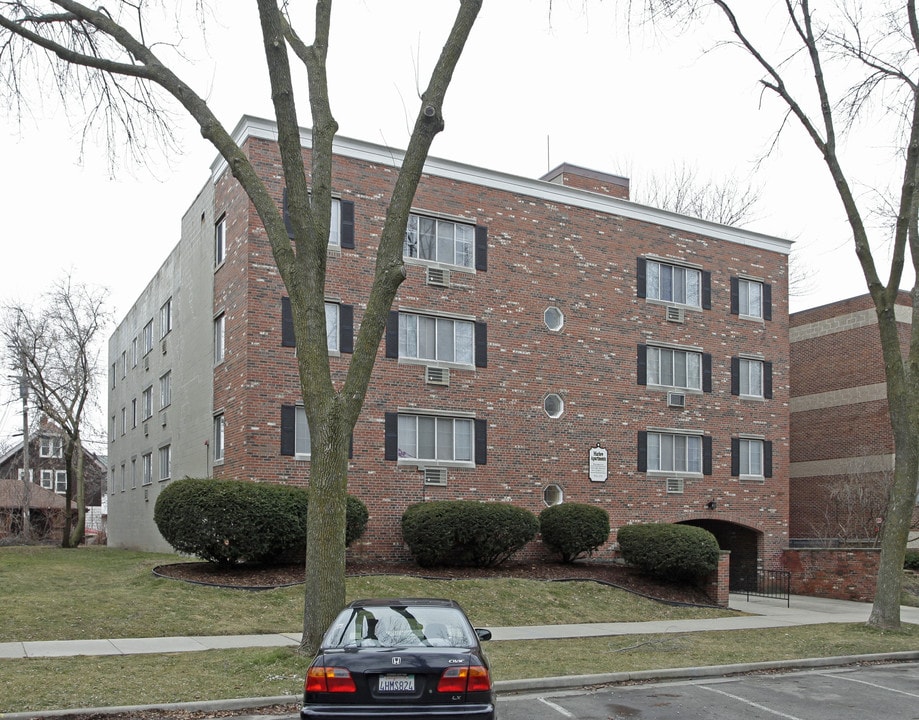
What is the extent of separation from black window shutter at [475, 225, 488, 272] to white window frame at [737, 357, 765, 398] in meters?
9.31

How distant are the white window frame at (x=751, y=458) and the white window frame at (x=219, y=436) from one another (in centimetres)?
1516

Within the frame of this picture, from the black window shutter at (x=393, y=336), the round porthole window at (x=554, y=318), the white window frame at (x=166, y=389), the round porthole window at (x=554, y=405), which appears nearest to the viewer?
the black window shutter at (x=393, y=336)

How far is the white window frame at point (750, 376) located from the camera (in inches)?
1111

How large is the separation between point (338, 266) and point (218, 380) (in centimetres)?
439

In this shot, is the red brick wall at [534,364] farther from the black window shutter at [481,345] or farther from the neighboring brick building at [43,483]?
the neighboring brick building at [43,483]

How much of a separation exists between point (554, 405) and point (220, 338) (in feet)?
29.1

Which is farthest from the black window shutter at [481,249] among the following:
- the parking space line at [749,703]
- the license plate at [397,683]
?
the license plate at [397,683]

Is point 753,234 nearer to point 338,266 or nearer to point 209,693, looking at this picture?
point 338,266

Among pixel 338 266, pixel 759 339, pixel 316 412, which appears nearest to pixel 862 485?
pixel 759 339

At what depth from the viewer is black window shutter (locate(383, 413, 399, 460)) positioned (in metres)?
21.7

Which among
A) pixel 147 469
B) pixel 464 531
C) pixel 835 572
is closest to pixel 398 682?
pixel 464 531

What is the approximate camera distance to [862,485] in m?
30.8

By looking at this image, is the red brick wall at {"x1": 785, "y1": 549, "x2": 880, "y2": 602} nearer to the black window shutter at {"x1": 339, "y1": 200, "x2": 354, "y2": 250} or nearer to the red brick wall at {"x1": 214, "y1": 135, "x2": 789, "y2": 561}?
the red brick wall at {"x1": 214, "y1": 135, "x2": 789, "y2": 561}

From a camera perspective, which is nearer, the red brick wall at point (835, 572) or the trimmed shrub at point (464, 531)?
the trimmed shrub at point (464, 531)
